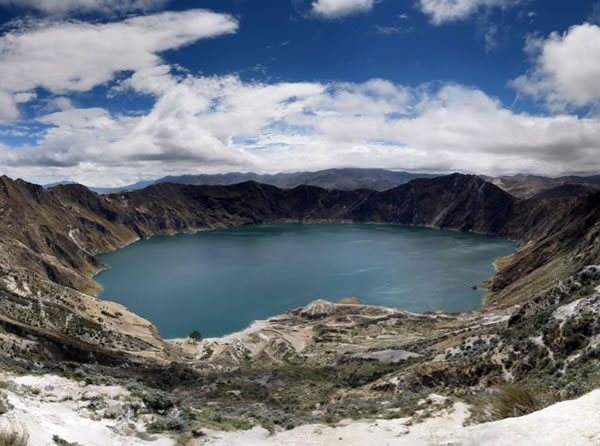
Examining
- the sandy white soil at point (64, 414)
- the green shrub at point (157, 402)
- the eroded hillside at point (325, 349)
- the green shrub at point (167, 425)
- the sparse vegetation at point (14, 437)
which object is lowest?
the eroded hillside at point (325, 349)

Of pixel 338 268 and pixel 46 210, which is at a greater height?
pixel 46 210

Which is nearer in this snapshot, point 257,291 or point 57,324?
point 57,324

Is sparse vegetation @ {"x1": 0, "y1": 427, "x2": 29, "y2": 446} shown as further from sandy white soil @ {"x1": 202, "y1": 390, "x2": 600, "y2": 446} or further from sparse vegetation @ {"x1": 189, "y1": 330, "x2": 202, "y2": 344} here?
sparse vegetation @ {"x1": 189, "y1": 330, "x2": 202, "y2": 344}

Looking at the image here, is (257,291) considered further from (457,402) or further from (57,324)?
(457,402)

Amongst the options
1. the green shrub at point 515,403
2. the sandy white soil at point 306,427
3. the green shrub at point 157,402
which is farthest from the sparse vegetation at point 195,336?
the green shrub at point 515,403

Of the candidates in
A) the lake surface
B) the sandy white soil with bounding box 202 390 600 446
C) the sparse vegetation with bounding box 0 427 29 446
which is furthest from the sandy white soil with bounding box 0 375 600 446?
the lake surface

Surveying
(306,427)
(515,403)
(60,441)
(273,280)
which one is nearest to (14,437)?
(60,441)

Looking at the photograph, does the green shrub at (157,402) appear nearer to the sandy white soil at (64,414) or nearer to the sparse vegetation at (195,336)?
the sandy white soil at (64,414)

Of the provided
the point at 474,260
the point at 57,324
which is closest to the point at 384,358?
the point at 57,324
